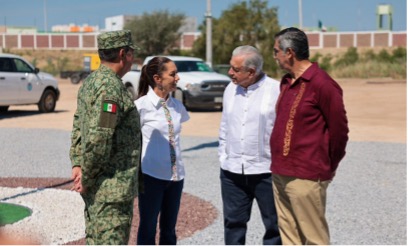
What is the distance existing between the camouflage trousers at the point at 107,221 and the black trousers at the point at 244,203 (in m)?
1.27

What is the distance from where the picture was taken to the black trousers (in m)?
5.35

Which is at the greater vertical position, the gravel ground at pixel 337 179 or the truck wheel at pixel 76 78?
the truck wheel at pixel 76 78

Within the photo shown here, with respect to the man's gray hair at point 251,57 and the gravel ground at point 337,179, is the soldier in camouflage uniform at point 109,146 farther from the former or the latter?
the gravel ground at point 337,179

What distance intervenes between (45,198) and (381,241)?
3824 millimetres

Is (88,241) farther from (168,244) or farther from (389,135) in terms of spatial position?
(389,135)

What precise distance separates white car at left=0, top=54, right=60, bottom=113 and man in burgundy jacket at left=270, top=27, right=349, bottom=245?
17.3 metres

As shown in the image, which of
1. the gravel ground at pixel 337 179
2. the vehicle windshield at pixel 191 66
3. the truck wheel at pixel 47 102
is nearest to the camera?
the gravel ground at pixel 337 179

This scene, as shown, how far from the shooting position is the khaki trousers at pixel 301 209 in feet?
15.0

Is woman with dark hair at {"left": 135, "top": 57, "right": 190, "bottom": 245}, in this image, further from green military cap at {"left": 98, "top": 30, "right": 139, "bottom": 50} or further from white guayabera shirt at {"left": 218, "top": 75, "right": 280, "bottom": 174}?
green military cap at {"left": 98, "top": 30, "right": 139, "bottom": 50}

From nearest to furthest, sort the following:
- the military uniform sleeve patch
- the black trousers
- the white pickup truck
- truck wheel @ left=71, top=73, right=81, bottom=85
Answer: the military uniform sleeve patch
the black trousers
the white pickup truck
truck wheel @ left=71, top=73, right=81, bottom=85

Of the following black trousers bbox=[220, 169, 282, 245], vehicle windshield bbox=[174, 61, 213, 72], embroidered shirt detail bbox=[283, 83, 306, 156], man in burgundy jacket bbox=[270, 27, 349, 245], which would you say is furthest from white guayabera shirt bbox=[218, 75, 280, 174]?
vehicle windshield bbox=[174, 61, 213, 72]

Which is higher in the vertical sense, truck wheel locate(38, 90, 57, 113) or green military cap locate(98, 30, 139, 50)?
green military cap locate(98, 30, 139, 50)

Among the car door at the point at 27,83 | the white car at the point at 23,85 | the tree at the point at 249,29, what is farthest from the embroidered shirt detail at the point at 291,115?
the tree at the point at 249,29

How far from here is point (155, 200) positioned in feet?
17.2
